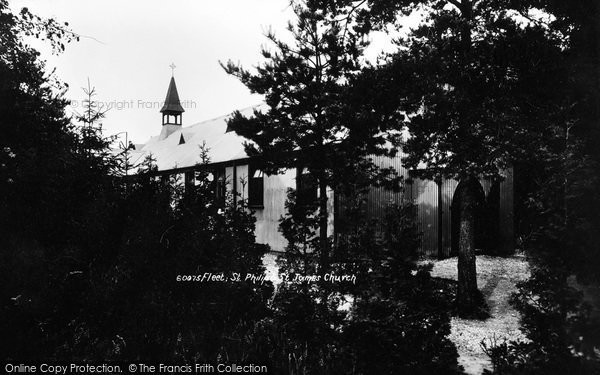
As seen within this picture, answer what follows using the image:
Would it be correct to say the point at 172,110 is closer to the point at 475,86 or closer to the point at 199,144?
the point at 199,144

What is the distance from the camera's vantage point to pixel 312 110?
45.4 ft

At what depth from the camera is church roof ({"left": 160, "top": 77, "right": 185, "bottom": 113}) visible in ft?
157

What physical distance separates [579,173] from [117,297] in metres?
4.90

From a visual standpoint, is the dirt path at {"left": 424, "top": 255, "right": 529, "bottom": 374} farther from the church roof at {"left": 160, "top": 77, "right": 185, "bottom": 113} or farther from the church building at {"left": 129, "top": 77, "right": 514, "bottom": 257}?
the church roof at {"left": 160, "top": 77, "right": 185, "bottom": 113}

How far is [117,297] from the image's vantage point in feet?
17.3

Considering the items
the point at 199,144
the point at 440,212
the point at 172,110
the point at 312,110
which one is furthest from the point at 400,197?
the point at 172,110

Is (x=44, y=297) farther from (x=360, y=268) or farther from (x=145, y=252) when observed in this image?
(x=360, y=268)

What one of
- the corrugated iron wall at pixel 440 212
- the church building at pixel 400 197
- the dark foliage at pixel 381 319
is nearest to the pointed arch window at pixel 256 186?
the church building at pixel 400 197

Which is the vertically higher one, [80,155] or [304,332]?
[80,155]

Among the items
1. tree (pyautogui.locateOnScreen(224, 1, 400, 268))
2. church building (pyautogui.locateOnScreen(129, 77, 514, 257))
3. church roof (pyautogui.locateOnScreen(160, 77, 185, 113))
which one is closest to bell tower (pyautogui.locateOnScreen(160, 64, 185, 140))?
church roof (pyautogui.locateOnScreen(160, 77, 185, 113))

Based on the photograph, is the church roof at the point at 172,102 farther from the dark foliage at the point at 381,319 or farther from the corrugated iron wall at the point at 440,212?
the dark foliage at the point at 381,319

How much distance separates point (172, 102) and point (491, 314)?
142 ft

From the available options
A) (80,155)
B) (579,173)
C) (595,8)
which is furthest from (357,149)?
(579,173)

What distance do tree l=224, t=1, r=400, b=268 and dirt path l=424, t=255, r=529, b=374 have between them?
4482 mm
